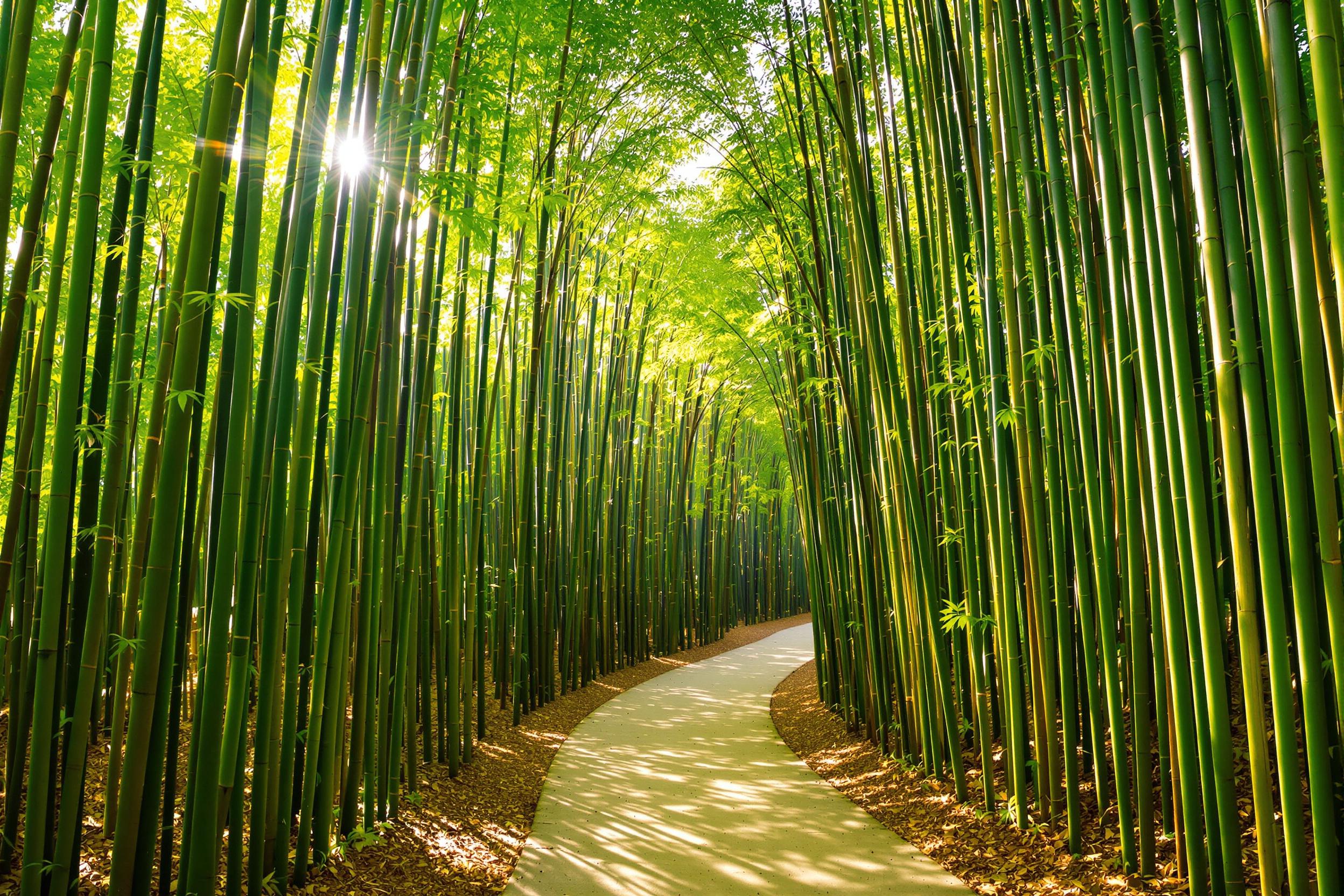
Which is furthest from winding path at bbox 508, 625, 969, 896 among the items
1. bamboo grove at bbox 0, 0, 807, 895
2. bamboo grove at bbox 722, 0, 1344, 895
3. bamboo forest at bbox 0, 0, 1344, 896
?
bamboo grove at bbox 0, 0, 807, 895

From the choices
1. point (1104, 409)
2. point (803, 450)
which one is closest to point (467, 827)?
point (1104, 409)

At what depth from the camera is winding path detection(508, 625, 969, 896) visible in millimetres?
2232

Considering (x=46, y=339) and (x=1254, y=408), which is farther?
(x=46, y=339)

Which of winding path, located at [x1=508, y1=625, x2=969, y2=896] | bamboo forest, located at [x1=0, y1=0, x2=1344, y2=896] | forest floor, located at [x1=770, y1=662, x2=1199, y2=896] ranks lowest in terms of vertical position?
winding path, located at [x1=508, y1=625, x2=969, y2=896]

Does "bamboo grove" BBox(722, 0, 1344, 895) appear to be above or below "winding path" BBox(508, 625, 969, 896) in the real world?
above

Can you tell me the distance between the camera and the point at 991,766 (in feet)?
8.38

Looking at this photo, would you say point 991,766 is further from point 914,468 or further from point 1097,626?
point 914,468

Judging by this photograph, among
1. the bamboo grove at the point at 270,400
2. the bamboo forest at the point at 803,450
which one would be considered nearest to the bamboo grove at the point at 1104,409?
the bamboo forest at the point at 803,450

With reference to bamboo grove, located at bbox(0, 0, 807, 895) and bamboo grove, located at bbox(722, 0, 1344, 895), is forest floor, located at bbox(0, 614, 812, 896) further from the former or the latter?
bamboo grove, located at bbox(722, 0, 1344, 895)

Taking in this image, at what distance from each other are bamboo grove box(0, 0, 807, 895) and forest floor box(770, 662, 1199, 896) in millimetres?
1805

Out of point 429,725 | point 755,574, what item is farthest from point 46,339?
point 755,574

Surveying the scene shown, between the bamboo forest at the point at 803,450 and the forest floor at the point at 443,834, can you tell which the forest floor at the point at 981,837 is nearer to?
the bamboo forest at the point at 803,450

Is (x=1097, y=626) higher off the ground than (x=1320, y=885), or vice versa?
(x=1097, y=626)

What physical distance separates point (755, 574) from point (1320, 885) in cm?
1060
